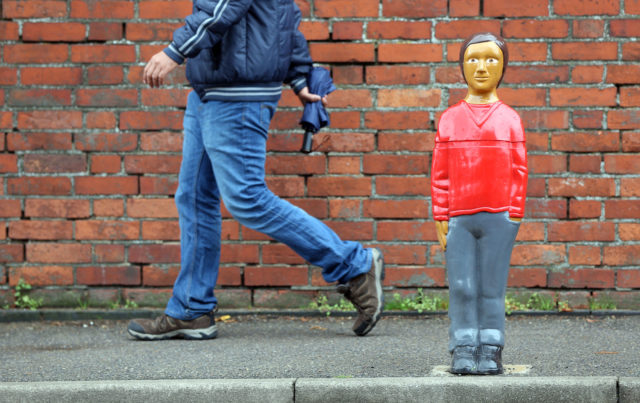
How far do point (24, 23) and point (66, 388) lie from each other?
260 centimetres

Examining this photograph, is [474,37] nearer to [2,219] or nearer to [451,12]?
[451,12]

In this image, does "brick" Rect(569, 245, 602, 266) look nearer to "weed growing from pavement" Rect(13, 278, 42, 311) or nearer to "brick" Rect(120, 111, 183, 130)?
"brick" Rect(120, 111, 183, 130)

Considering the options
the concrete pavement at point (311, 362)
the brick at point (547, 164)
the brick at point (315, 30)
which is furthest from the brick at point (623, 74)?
the brick at point (315, 30)

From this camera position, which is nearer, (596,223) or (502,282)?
(502,282)

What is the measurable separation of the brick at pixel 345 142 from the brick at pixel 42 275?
1.55m

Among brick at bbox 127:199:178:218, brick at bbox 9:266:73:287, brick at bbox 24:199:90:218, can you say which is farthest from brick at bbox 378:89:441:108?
brick at bbox 9:266:73:287

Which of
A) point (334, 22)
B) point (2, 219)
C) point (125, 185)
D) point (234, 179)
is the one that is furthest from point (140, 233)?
point (334, 22)

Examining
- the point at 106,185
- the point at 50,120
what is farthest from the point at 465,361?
the point at 50,120

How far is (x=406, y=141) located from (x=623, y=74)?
1.27 metres

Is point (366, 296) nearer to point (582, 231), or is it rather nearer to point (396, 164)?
point (396, 164)

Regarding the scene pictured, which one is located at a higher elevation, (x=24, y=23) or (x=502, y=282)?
(x=24, y=23)

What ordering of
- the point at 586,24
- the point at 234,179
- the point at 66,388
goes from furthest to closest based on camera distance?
1. the point at 586,24
2. the point at 234,179
3. the point at 66,388

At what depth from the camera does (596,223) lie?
198 inches

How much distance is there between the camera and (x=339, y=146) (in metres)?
5.09
